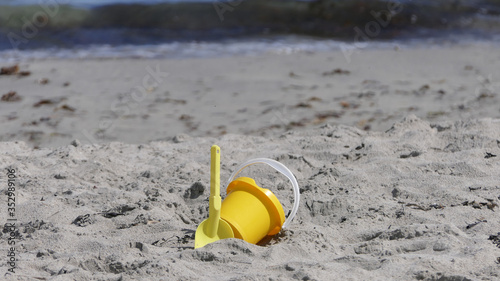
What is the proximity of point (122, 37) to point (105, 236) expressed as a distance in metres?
6.49

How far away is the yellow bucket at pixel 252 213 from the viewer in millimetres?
2355

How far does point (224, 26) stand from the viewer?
917cm

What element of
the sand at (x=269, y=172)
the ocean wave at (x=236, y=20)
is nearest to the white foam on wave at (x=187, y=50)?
the ocean wave at (x=236, y=20)

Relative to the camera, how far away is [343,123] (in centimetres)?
439

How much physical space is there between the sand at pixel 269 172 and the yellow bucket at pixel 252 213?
8 centimetres

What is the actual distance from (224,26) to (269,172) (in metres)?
6.44

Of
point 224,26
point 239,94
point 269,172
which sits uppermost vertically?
point 269,172

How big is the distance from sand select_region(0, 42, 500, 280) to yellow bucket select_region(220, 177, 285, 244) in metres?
0.08

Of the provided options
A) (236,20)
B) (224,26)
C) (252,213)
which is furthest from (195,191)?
(236,20)

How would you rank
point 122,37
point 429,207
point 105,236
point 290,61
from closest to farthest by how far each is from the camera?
point 105,236 < point 429,207 < point 290,61 < point 122,37

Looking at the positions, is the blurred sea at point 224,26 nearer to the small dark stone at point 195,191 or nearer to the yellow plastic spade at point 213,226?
the small dark stone at point 195,191

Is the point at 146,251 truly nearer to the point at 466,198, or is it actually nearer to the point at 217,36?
the point at 466,198

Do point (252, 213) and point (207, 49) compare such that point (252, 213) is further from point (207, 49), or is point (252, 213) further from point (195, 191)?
point (207, 49)

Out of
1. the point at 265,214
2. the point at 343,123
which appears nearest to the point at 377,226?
the point at 265,214
